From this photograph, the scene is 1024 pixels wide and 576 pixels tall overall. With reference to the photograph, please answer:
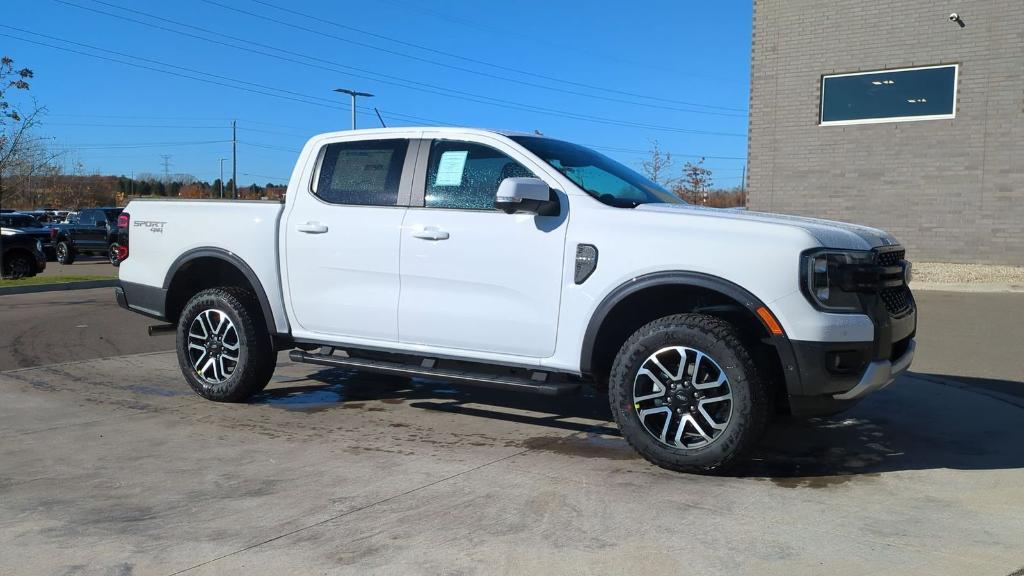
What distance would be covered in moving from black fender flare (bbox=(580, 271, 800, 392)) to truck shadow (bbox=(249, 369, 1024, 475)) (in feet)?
2.13

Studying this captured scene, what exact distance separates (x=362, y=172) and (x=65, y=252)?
24265 millimetres

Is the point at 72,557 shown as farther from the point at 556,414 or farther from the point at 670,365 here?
the point at 556,414

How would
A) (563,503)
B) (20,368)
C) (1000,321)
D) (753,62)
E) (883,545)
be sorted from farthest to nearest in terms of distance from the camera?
(753,62)
(1000,321)
(20,368)
(563,503)
(883,545)

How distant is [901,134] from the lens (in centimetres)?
1850

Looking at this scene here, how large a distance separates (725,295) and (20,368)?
22.5 ft

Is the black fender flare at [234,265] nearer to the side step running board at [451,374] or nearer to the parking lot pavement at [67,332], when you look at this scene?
the side step running board at [451,374]

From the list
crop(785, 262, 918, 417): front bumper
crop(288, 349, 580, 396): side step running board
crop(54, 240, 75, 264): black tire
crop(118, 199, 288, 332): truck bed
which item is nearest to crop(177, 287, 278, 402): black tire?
crop(118, 199, 288, 332): truck bed

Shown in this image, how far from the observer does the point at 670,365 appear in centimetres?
480

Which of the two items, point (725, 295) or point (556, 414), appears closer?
point (725, 295)

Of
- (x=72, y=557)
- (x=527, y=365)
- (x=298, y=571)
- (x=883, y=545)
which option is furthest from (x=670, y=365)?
(x=72, y=557)

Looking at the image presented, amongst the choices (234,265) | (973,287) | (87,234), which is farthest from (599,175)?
(87,234)

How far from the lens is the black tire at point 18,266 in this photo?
63.0 feet

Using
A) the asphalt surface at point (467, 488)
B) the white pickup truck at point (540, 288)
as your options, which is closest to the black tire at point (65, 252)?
the asphalt surface at point (467, 488)

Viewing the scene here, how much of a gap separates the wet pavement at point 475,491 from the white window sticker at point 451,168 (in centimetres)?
172
